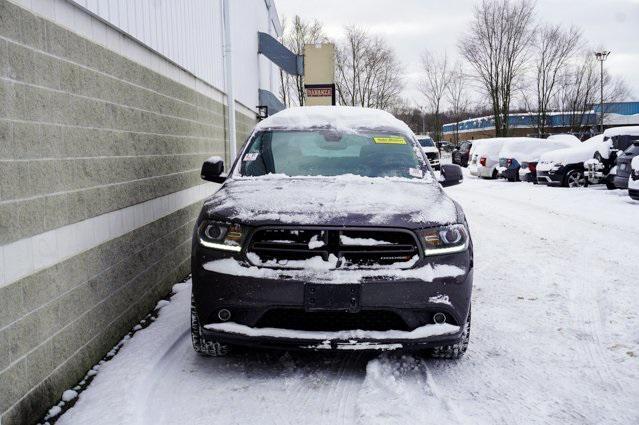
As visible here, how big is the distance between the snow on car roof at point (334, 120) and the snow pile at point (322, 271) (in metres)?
1.98

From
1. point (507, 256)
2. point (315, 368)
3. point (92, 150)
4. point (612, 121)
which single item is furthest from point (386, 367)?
point (612, 121)

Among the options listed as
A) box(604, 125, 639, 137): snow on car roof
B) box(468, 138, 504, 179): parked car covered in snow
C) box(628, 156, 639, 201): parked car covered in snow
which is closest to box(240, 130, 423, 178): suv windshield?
box(628, 156, 639, 201): parked car covered in snow

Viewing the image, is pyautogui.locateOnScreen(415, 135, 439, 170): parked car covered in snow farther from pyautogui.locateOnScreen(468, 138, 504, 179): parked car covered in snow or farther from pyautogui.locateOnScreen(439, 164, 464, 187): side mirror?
pyautogui.locateOnScreen(439, 164, 464, 187): side mirror

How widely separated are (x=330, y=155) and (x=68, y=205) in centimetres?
218

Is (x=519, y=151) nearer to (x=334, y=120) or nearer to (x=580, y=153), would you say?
(x=580, y=153)

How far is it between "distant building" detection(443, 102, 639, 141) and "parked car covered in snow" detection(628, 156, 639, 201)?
43.3 m

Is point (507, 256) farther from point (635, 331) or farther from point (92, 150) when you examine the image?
point (92, 150)

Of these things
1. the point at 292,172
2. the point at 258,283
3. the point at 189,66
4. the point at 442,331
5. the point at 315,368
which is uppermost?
the point at 189,66

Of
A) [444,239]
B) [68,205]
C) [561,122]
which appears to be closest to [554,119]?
[561,122]

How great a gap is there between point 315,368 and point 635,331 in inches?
98.0

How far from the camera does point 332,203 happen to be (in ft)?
12.3

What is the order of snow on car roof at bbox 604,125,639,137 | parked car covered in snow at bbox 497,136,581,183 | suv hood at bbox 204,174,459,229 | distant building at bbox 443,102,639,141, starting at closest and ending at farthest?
suv hood at bbox 204,174,459,229 < snow on car roof at bbox 604,125,639,137 < parked car covered in snow at bbox 497,136,581,183 < distant building at bbox 443,102,639,141

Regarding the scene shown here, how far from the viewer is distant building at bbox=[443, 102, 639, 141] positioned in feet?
196

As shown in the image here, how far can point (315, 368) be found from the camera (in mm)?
3887
